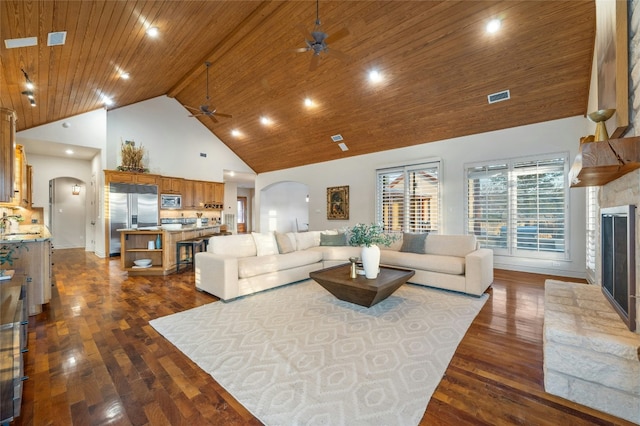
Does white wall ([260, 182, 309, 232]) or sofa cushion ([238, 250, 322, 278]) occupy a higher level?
white wall ([260, 182, 309, 232])

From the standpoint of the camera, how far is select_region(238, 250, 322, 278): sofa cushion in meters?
3.73

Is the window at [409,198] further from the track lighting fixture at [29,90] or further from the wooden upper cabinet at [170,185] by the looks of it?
the track lighting fixture at [29,90]

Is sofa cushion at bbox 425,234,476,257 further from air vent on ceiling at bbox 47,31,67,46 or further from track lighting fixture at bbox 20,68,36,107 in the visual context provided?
track lighting fixture at bbox 20,68,36,107

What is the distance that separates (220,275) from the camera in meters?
3.52

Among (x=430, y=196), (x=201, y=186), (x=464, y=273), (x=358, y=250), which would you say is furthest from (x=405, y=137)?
(x=201, y=186)

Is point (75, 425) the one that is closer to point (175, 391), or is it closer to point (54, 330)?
point (175, 391)

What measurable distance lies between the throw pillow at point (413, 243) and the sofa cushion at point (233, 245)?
266cm

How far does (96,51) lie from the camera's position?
3.82 m

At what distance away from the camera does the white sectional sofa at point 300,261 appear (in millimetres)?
3600

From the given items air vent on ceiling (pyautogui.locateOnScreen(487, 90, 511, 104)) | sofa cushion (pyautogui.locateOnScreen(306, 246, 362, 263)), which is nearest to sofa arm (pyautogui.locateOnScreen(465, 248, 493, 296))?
sofa cushion (pyautogui.locateOnScreen(306, 246, 362, 263))

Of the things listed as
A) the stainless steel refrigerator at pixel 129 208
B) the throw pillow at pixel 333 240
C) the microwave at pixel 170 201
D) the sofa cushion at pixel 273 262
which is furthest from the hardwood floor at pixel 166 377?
the microwave at pixel 170 201

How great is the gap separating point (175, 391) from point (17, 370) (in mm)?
896

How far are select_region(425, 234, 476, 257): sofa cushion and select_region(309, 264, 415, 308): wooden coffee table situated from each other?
3.68 ft

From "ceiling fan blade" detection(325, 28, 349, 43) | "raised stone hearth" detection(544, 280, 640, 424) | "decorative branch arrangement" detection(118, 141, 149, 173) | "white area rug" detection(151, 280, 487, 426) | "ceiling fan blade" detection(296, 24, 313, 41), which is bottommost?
"white area rug" detection(151, 280, 487, 426)
